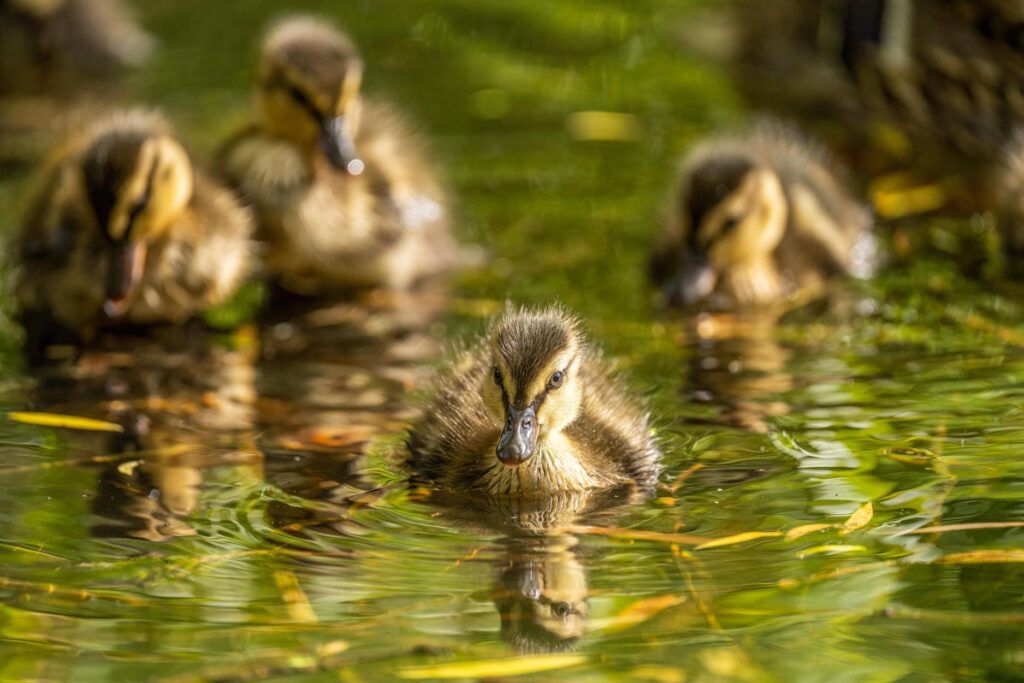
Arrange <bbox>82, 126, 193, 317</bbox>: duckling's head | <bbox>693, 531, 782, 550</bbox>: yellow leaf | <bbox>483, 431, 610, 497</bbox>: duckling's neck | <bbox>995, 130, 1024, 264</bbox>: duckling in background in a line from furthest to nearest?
<bbox>995, 130, 1024, 264</bbox>: duckling in background
<bbox>82, 126, 193, 317</bbox>: duckling's head
<bbox>483, 431, 610, 497</bbox>: duckling's neck
<bbox>693, 531, 782, 550</bbox>: yellow leaf

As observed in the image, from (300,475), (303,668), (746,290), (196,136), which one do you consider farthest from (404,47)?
(303,668)

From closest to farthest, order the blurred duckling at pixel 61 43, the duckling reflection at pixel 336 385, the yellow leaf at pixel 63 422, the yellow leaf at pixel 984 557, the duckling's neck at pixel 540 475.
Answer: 1. the yellow leaf at pixel 984 557
2. the duckling's neck at pixel 540 475
3. the duckling reflection at pixel 336 385
4. the yellow leaf at pixel 63 422
5. the blurred duckling at pixel 61 43

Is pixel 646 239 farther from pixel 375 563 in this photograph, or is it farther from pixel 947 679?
pixel 947 679

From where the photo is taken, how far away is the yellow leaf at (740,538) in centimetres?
280

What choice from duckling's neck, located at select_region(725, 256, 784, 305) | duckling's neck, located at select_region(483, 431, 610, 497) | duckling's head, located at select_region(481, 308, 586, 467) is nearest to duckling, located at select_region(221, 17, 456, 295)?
duckling's neck, located at select_region(725, 256, 784, 305)

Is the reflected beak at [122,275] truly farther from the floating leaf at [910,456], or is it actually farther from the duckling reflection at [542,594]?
the floating leaf at [910,456]

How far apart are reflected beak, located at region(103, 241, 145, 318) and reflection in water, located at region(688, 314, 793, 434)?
135cm

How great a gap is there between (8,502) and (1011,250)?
2.60 m

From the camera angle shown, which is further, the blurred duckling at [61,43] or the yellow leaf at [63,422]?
the blurred duckling at [61,43]

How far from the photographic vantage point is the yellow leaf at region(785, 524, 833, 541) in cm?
283

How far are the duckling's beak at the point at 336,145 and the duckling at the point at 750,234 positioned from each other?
33.5 inches

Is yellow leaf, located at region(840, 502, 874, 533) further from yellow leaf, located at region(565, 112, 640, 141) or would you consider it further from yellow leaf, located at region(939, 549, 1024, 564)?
yellow leaf, located at region(565, 112, 640, 141)

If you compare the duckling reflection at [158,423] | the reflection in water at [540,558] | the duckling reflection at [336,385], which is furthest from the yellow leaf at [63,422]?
the reflection in water at [540,558]

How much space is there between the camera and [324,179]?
4668 mm
